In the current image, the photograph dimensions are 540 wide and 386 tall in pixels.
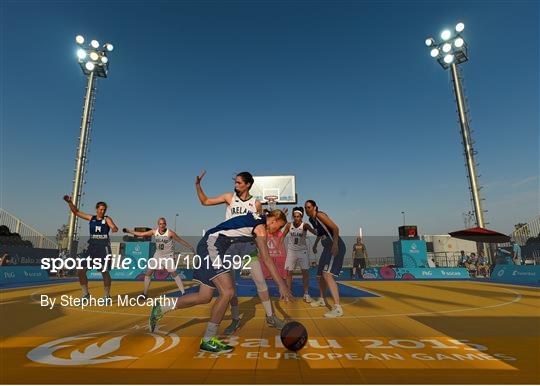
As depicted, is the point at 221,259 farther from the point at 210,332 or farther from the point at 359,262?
the point at 359,262

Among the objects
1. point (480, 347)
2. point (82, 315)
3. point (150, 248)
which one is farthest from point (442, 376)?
point (150, 248)

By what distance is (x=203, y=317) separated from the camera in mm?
5879

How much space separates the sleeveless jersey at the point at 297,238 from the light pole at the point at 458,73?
2151 centimetres

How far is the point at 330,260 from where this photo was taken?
6.39 m

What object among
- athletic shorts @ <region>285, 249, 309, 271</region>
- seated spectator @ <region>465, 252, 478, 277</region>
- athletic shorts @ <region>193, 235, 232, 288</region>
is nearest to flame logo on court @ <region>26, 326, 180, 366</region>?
athletic shorts @ <region>193, 235, 232, 288</region>

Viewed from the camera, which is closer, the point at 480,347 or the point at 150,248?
the point at 480,347

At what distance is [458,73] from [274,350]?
29987mm

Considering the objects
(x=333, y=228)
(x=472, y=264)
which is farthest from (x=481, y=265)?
(x=333, y=228)

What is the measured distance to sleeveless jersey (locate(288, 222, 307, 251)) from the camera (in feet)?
28.9

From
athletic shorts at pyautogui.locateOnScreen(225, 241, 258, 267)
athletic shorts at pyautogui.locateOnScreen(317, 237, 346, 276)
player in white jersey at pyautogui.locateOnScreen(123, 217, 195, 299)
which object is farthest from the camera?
player in white jersey at pyautogui.locateOnScreen(123, 217, 195, 299)

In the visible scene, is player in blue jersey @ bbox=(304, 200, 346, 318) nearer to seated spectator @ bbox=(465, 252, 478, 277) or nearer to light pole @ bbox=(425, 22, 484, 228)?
seated spectator @ bbox=(465, 252, 478, 277)

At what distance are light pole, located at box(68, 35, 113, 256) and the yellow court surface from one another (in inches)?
827

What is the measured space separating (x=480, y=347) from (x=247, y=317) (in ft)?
12.4

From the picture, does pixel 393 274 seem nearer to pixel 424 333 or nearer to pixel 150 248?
pixel 424 333
